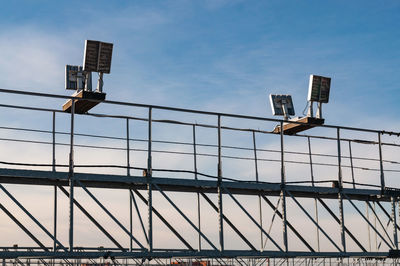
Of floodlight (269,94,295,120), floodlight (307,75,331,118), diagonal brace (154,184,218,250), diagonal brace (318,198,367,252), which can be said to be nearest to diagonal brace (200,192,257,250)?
diagonal brace (154,184,218,250)

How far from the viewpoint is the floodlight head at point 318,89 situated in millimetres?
28734

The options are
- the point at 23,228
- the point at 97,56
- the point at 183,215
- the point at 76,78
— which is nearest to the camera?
the point at 23,228

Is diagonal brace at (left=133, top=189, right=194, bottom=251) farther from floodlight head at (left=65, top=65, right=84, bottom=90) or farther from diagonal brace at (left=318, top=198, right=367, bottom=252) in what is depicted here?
diagonal brace at (left=318, top=198, right=367, bottom=252)

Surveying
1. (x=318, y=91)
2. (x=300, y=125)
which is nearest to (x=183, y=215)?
(x=300, y=125)

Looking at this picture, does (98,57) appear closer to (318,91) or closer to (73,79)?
(73,79)

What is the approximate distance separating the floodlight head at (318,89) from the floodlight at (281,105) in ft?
2.73

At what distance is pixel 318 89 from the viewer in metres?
28.9

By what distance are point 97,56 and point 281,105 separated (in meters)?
8.48

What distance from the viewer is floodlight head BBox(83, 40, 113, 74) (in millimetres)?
23672

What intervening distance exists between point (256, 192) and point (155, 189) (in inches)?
186

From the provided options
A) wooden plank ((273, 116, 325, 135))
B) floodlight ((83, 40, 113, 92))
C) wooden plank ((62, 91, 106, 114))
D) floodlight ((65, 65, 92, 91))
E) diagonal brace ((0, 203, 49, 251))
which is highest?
floodlight ((83, 40, 113, 92))

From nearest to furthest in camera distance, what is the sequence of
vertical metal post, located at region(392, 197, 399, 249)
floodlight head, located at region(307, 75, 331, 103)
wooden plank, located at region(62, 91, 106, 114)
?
wooden plank, located at region(62, 91, 106, 114), floodlight head, located at region(307, 75, 331, 103), vertical metal post, located at region(392, 197, 399, 249)

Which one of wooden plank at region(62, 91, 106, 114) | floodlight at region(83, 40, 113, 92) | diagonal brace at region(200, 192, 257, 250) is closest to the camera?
wooden plank at region(62, 91, 106, 114)

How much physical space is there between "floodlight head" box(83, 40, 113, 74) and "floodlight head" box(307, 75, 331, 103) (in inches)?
354
